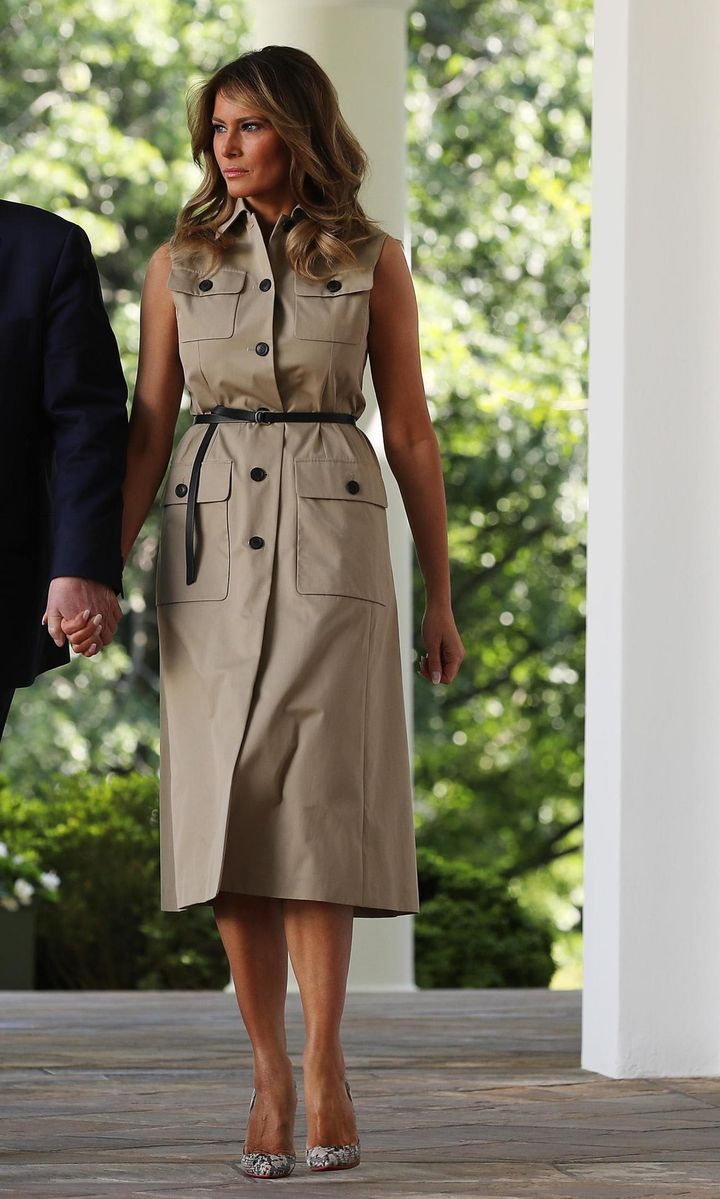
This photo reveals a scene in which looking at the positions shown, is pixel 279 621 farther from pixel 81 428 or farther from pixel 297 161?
pixel 297 161

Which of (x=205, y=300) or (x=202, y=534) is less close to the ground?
(x=205, y=300)

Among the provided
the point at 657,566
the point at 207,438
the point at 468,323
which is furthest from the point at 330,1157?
the point at 468,323

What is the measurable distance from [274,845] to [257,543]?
1.58 feet

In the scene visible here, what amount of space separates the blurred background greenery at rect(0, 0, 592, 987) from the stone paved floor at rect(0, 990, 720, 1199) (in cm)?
571

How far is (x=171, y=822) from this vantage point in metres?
2.94

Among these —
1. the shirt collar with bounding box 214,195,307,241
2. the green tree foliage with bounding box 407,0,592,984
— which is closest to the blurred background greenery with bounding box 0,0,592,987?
the green tree foliage with bounding box 407,0,592,984

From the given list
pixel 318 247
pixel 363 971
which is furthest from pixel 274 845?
pixel 363 971

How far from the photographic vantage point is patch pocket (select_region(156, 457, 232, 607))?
9.48 ft

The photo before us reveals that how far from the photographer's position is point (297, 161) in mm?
2920

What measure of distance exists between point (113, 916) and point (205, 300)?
5.33 m

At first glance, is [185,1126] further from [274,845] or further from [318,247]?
[318,247]

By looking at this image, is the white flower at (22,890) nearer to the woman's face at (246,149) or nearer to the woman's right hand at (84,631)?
the woman's right hand at (84,631)

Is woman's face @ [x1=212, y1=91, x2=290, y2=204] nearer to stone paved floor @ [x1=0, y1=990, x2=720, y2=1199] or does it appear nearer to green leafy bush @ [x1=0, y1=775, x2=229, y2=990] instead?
stone paved floor @ [x1=0, y1=990, x2=720, y2=1199]

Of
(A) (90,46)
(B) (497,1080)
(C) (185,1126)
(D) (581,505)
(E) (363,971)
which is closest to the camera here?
(C) (185,1126)
